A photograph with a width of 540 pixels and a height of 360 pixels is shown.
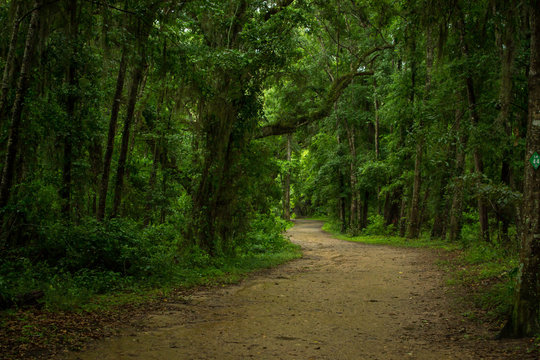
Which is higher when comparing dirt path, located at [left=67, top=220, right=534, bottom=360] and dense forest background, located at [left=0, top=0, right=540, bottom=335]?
dense forest background, located at [left=0, top=0, right=540, bottom=335]

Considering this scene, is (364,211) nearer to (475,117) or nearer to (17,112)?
(475,117)

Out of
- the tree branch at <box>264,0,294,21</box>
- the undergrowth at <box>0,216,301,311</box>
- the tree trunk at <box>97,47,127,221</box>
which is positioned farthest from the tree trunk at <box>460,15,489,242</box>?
the tree trunk at <box>97,47,127,221</box>

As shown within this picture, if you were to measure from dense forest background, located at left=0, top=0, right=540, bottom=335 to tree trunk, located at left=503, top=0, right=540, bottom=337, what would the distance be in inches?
0.7

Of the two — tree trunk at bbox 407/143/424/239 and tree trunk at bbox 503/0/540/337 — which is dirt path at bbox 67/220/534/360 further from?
tree trunk at bbox 407/143/424/239

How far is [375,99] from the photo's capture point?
2462 cm

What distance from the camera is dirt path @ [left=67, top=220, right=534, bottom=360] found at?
15.6 ft

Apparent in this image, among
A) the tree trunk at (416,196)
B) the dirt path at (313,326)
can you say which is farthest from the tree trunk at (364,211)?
the dirt path at (313,326)

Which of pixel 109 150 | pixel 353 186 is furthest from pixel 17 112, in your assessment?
pixel 353 186

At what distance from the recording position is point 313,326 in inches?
238

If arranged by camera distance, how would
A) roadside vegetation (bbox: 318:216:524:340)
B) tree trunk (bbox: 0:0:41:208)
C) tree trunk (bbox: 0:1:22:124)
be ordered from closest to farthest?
roadside vegetation (bbox: 318:216:524:340) < tree trunk (bbox: 0:1:22:124) < tree trunk (bbox: 0:0:41:208)

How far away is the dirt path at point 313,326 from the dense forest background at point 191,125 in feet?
3.91

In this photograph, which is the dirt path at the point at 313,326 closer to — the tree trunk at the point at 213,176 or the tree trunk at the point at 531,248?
the tree trunk at the point at 531,248

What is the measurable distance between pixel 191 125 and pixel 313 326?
850 cm

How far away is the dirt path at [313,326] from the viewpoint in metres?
4.77
